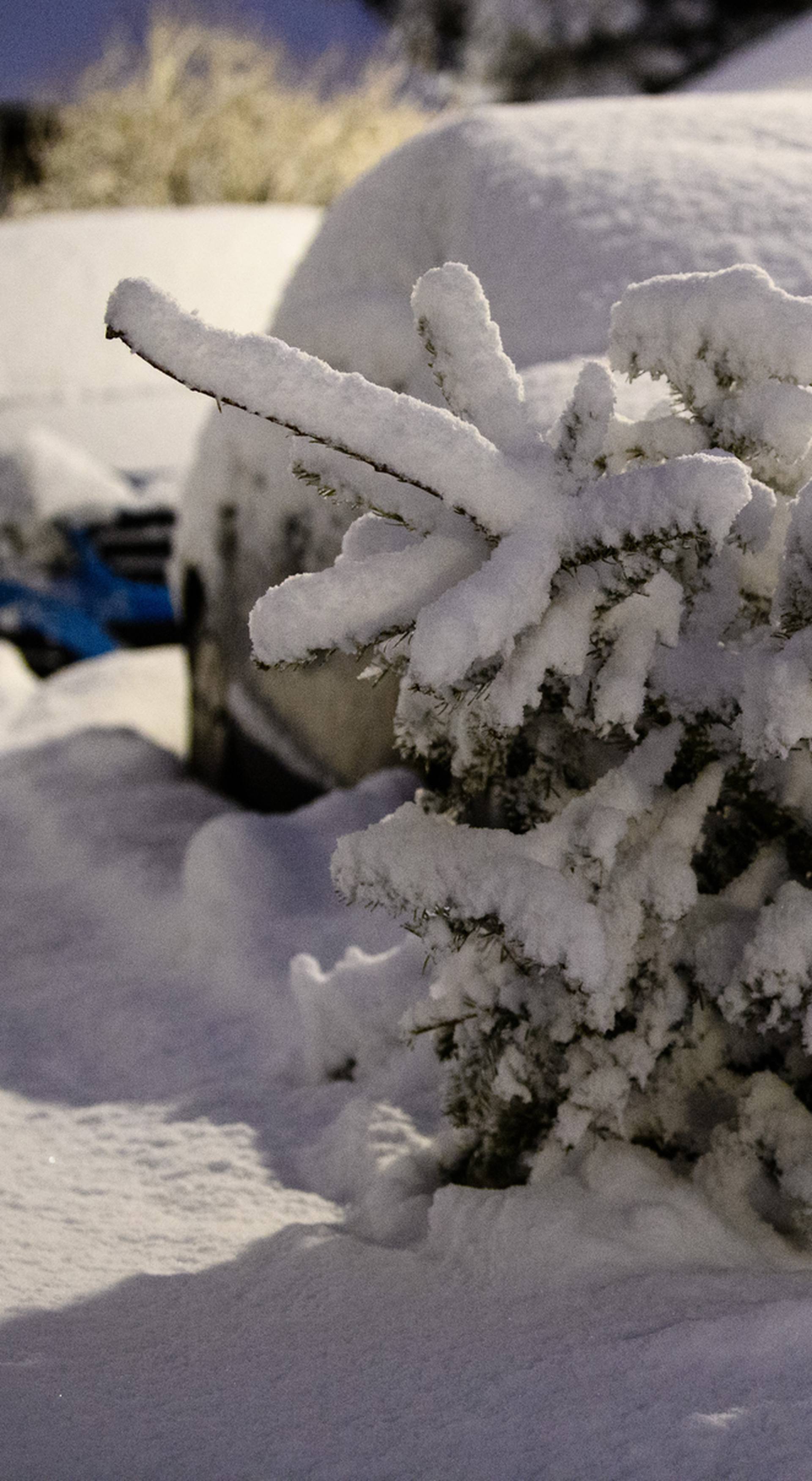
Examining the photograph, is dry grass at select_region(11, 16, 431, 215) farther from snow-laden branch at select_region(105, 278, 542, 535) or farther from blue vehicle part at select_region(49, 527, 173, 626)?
snow-laden branch at select_region(105, 278, 542, 535)

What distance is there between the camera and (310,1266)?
1271 millimetres

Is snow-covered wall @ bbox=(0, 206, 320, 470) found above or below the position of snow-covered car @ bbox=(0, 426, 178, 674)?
above

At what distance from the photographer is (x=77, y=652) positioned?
5.30 m

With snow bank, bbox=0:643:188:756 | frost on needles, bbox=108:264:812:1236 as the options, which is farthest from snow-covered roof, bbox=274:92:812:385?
snow bank, bbox=0:643:188:756

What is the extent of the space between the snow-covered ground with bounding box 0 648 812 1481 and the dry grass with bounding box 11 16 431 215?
240 inches

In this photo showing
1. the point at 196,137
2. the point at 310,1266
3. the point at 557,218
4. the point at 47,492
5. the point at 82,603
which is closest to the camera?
the point at 310,1266

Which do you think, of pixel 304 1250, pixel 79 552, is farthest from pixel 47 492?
pixel 304 1250

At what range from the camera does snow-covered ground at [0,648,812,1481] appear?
3.13 feet

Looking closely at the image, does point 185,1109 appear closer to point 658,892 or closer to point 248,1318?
point 248,1318

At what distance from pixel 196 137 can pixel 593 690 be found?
7.23 metres

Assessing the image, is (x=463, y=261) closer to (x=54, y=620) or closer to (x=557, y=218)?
(x=557, y=218)

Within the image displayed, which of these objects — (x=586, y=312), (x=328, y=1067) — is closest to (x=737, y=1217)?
(x=328, y=1067)

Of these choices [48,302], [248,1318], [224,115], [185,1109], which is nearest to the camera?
[248,1318]

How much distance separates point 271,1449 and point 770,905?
1.98 ft
